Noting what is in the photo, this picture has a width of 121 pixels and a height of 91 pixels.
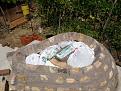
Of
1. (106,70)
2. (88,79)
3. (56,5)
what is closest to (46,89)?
(88,79)

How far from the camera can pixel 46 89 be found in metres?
3.71

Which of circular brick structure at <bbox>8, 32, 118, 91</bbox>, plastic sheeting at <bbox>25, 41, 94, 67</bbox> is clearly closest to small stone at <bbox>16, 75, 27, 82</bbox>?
circular brick structure at <bbox>8, 32, 118, 91</bbox>

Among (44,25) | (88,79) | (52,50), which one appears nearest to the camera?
(88,79)

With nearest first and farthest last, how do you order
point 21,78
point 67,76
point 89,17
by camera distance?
point 67,76 → point 21,78 → point 89,17

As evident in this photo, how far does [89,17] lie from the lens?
5574 millimetres

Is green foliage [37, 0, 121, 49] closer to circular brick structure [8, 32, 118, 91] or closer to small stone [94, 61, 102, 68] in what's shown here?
circular brick structure [8, 32, 118, 91]

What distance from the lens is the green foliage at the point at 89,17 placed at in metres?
5.20

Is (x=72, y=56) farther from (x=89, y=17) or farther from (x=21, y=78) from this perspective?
(x=89, y=17)

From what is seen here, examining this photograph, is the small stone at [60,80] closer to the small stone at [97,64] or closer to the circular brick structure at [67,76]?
the circular brick structure at [67,76]

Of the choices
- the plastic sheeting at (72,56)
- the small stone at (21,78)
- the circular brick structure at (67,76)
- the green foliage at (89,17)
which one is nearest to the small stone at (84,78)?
the circular brick structure at (67,76)

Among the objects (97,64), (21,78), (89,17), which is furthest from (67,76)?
(89,17)

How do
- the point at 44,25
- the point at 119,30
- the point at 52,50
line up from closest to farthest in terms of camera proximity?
the point at 52,50 < the point at 119,30 < the point at 44,25

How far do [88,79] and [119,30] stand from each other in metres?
1.82

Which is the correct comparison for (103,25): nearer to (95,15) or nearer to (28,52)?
(95,15)
